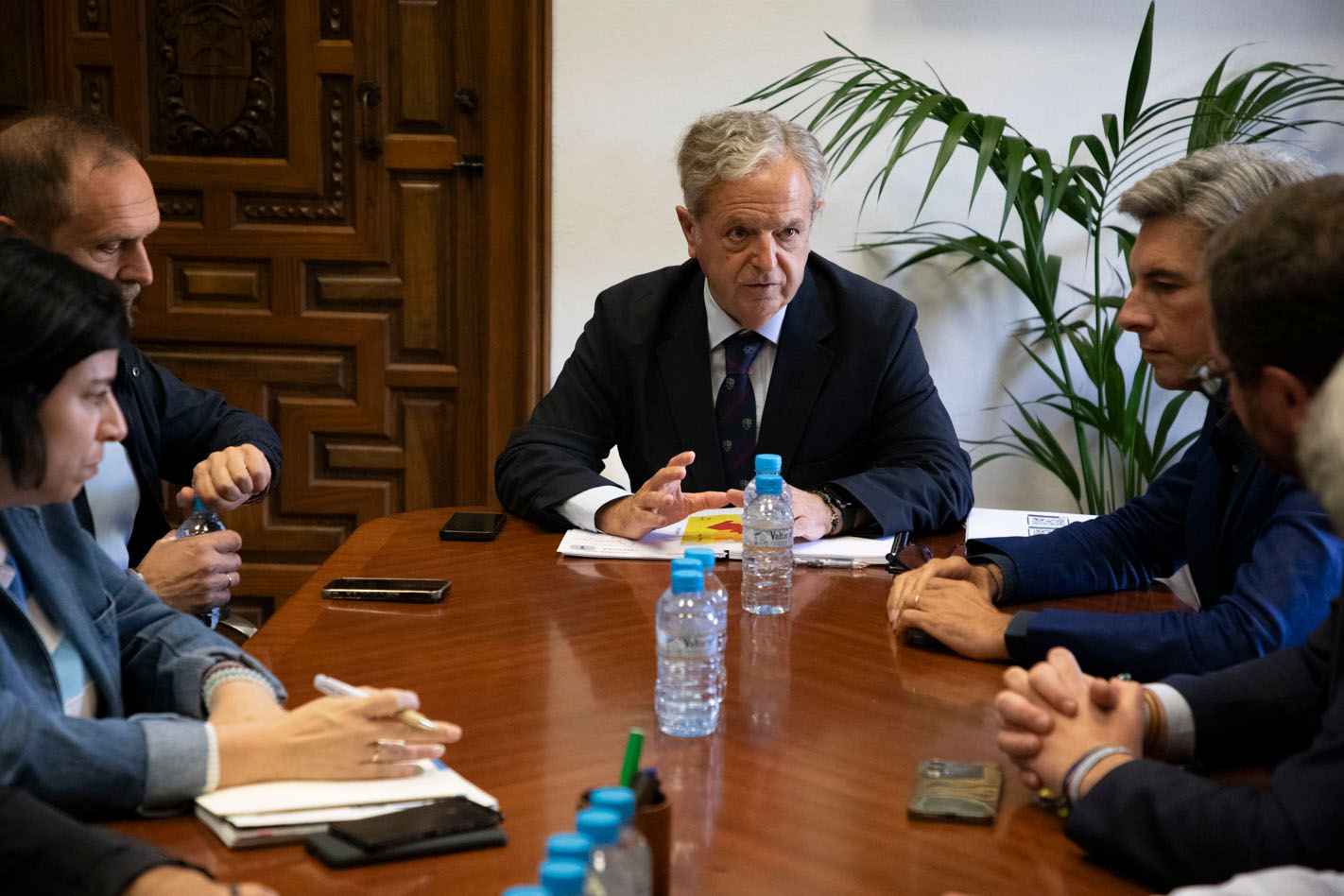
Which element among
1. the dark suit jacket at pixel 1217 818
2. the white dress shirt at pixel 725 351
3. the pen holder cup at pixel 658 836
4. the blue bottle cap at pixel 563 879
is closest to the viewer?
the blue bottle cap at pixel 563 879

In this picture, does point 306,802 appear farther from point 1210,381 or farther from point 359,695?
point 1210,381

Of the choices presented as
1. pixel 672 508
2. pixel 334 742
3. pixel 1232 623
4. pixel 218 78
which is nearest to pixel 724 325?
pixel 672 508

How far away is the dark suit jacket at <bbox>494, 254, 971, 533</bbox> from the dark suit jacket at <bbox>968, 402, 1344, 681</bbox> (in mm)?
445

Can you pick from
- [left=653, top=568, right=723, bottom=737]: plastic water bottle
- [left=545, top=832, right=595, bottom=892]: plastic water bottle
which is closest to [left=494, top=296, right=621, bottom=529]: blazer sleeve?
[left=653, top=568, right=723, bottom=737]: plastic water bottle

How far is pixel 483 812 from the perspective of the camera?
1.33m

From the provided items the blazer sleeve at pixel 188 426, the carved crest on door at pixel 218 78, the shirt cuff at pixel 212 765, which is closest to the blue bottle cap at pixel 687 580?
the shirt cuff at pixel 212 765

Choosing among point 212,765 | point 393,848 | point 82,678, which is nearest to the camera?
point 393,848

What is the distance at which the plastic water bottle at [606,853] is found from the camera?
0.99 m

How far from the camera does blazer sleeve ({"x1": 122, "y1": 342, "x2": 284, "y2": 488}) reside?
9.30 feet

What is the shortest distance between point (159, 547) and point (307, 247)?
212cm

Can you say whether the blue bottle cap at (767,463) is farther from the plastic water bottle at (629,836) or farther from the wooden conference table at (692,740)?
the plastic water bottle at (629,836)

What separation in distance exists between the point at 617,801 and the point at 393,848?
326mm

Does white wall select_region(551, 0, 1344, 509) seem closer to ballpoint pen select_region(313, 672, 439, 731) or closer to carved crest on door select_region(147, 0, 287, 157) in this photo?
carved crest on door select_region(147, 0, 287, 157)

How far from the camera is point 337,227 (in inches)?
172
